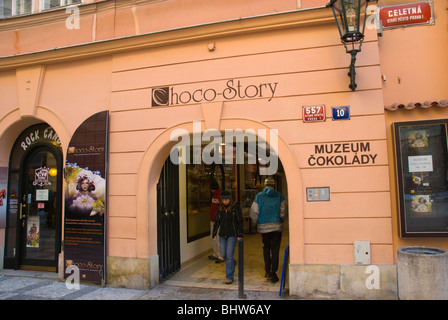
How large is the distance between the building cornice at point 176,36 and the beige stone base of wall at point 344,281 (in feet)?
12.5

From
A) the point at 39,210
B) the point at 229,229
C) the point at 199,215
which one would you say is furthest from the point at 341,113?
the point at 39,210

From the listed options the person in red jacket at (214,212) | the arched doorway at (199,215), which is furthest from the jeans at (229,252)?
the person in red jacket at (214,212)

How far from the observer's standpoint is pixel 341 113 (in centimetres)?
499

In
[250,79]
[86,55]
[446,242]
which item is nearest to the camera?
[446,242]

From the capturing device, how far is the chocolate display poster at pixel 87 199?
18.9 feet

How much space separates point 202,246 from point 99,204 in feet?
10.2

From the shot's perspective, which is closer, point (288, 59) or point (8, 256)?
point (288, 59)

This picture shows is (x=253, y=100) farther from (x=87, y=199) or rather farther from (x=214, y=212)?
(x=87, y=199)

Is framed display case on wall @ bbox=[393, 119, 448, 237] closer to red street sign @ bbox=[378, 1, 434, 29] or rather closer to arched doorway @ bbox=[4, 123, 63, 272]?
red street sign @ bbox=[378, 1, 434, 29]

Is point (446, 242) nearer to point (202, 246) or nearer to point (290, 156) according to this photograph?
point (290, 156)

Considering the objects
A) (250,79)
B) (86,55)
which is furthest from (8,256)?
(250,79)

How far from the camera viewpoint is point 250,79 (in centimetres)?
540

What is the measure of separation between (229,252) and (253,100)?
2.70 metres
